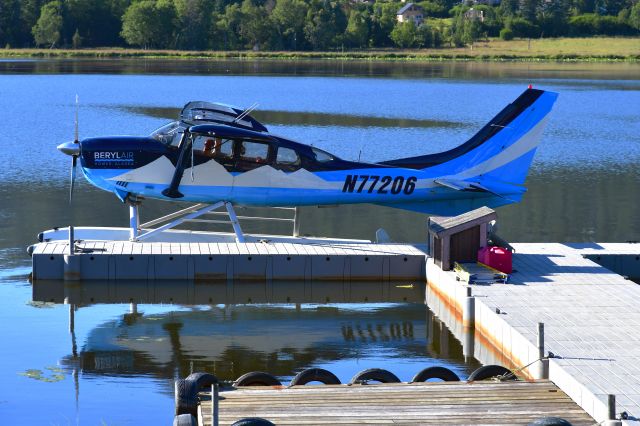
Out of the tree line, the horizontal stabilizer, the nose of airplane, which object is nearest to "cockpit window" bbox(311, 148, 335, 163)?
the horizontal stabilizer

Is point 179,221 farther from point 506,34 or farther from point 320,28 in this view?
point 506,34

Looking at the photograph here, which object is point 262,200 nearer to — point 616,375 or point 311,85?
point 616,375

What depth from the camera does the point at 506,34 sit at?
387 feet

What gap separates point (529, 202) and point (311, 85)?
39.4 meters

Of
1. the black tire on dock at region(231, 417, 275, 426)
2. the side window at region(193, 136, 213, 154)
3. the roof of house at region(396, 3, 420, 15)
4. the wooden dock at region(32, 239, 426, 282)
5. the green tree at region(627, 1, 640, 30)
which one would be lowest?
the wooden dock at region(32, 239, 426, 282)

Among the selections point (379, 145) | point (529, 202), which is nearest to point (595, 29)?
point (379, 145)

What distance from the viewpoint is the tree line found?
105938mm

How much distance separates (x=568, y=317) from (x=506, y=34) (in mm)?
107570

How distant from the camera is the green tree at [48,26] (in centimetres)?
A: 10394

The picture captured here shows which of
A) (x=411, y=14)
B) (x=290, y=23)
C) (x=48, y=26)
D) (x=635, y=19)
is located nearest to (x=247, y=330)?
(x=48, y=26)

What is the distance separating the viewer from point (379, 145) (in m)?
34.2

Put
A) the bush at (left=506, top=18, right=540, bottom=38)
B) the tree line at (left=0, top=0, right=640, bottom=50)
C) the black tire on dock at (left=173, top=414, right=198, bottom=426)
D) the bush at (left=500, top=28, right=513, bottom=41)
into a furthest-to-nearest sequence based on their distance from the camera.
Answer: the bush at (left=506, top=18, right=540, bottom=38) → the bush at (left=500, top=28, right=513, bottom=41) → the tree line at (left=0, top=0, right=640, bottom=50) → the black tire on dock at (left=173, top=414, right=198, bottom=426)

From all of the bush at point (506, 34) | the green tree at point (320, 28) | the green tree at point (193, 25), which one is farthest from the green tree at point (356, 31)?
the bush at point (506, 34)

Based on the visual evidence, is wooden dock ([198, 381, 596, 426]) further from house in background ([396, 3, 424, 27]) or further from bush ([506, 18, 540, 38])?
bush ([506, 18, 540, 38])
